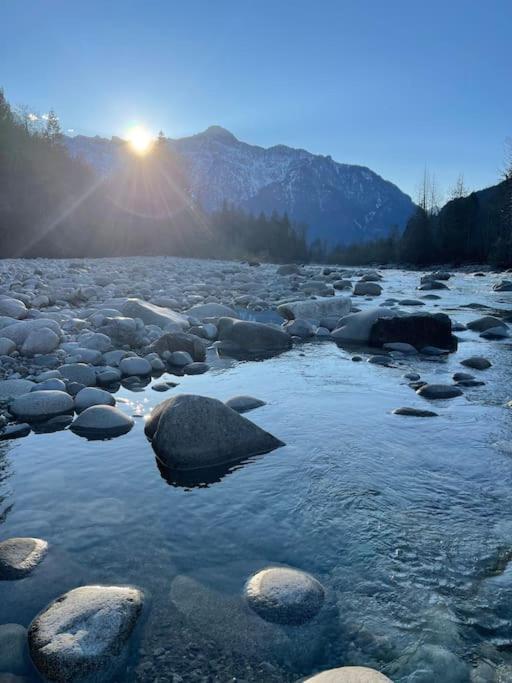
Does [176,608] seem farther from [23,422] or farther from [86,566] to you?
[23,422]

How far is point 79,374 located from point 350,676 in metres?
4.65

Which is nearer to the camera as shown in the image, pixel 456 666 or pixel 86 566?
pixel 456 666

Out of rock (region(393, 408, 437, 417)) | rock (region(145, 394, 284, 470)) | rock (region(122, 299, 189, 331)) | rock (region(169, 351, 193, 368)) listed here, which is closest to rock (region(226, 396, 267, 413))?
rock (region(145, 394, 284, 470))

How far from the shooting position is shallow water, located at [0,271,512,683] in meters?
1.96

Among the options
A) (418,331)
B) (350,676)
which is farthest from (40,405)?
(418,331)

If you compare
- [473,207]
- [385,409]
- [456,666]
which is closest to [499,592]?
[456,666]

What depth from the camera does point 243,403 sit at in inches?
197

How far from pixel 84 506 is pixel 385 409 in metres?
3.11

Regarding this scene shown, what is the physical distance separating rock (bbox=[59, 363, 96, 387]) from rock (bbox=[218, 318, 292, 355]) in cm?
272

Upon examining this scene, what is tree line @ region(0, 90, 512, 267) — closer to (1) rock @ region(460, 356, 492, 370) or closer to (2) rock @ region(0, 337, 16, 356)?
(2) rock @ region(0, 337, 16, 356)

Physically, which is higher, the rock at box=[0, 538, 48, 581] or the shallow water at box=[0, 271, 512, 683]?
the rock at box=[0, 538, 48, 581]

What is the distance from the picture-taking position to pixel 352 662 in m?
1.89

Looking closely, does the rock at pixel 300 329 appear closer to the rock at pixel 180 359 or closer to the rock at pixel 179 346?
the rock at pixel 179 346

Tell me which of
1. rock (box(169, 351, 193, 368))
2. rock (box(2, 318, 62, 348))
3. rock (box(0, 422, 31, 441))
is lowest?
rock (box(0, 422, 31, 441))
